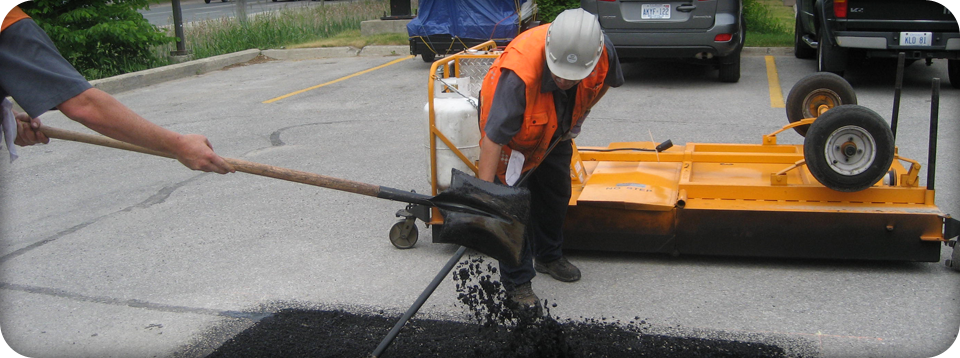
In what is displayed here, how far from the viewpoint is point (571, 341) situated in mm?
3322

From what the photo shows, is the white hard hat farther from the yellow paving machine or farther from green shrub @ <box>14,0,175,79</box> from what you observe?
green shrub @ <box>14,0,175,79</box>

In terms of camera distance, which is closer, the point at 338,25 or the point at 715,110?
the point at 715,110

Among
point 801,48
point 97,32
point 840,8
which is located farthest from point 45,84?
point 801,48

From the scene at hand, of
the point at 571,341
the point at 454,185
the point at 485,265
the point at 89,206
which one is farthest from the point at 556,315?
the point at 89,206

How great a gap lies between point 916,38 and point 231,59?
33.9 feet

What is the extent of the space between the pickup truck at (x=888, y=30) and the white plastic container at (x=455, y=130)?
589 cm

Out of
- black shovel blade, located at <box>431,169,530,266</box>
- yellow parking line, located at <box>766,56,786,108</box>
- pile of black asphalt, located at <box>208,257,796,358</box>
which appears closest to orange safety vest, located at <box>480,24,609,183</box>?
black shovel blade, located at <box>431,169,530,266</box>

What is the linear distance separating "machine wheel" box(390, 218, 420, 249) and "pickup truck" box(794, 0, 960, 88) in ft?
20.3

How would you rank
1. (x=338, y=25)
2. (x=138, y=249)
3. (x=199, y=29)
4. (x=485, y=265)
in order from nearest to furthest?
(x=485, y=265), (x=138, y=249), (x=199, y=29), (x=338, y=25)

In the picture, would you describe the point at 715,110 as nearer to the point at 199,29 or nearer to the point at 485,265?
the point at 485,265

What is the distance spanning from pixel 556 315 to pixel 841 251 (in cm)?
155

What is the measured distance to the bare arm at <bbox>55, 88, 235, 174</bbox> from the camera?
7.64 feet

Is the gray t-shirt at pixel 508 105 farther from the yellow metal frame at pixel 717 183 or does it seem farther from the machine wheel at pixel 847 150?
the machine wheel at pixel 847 150

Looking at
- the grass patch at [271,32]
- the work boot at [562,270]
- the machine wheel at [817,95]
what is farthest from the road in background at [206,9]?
the work boot at [562,270]
